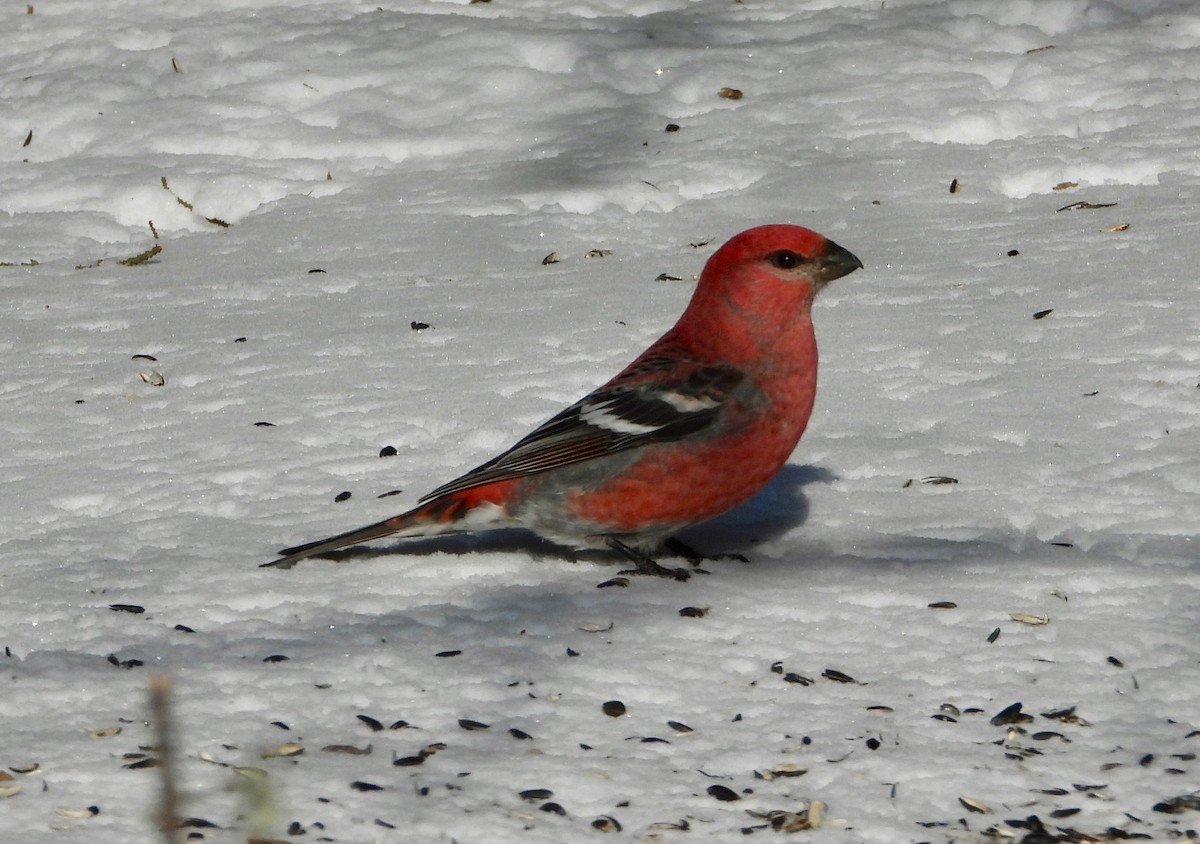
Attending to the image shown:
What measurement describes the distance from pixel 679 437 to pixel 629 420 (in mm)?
154

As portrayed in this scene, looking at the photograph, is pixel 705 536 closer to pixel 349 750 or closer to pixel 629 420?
pixel 629 420

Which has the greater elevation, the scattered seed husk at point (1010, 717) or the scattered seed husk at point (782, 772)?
the scattered seed husk at point (1010, 717)

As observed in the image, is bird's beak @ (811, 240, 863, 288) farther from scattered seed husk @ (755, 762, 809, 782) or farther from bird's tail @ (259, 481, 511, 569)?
scattered seed husk @ (755, 762, 809, 782)

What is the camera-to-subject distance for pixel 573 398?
531cm

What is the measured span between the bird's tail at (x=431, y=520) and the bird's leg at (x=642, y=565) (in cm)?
33

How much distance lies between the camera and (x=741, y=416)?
411cm

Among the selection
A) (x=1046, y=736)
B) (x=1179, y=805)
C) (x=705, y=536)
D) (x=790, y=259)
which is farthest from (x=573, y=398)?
(x=1179, y=805)

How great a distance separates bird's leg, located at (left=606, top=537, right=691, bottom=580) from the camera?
418 centimetres

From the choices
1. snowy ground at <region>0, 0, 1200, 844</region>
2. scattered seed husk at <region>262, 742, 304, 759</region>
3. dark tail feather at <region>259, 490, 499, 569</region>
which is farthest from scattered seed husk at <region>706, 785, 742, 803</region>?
dark tail feather at <region>259, 490, 499, 569</region>

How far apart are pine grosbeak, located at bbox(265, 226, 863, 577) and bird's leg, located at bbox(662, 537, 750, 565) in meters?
0.08

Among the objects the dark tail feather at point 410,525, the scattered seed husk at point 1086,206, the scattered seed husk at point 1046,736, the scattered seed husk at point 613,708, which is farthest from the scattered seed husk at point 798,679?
the scattered seed husk at point 1086,206

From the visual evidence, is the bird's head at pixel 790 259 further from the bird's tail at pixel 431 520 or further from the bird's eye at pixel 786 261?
the bird's tail at pixel 431 520

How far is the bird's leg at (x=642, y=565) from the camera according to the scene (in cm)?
418

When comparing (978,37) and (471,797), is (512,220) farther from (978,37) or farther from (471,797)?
(471,797)
